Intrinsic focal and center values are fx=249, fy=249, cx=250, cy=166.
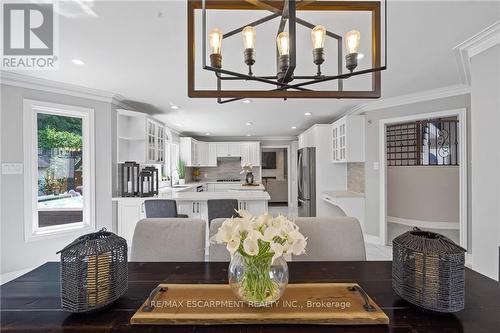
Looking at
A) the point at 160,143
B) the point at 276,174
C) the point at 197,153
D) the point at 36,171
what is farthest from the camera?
the point at 276,174

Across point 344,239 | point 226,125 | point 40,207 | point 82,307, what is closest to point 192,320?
point 82,307

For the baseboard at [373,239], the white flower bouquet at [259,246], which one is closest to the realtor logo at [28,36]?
the white flower bouquet at [259,246]

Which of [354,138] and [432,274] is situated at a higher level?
[354,138]

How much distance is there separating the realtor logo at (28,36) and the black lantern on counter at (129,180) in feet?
5.49

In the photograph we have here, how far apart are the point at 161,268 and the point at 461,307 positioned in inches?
55.3

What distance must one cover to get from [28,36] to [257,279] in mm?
2603

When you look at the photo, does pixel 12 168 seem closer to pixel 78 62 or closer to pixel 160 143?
pixel 78 62

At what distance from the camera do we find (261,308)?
3.26 feet

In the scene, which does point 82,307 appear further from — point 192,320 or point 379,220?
point 379,220

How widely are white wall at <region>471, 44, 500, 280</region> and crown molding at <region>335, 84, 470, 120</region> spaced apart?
3.93 feet

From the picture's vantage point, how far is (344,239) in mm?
1689

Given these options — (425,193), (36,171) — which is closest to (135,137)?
(36,171)

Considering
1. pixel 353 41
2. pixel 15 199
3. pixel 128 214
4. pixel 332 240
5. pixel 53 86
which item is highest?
pixel 53 86

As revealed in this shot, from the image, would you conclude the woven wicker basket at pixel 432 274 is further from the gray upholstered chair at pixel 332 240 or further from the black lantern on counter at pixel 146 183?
the black lantern on counter at pixel 146 183
